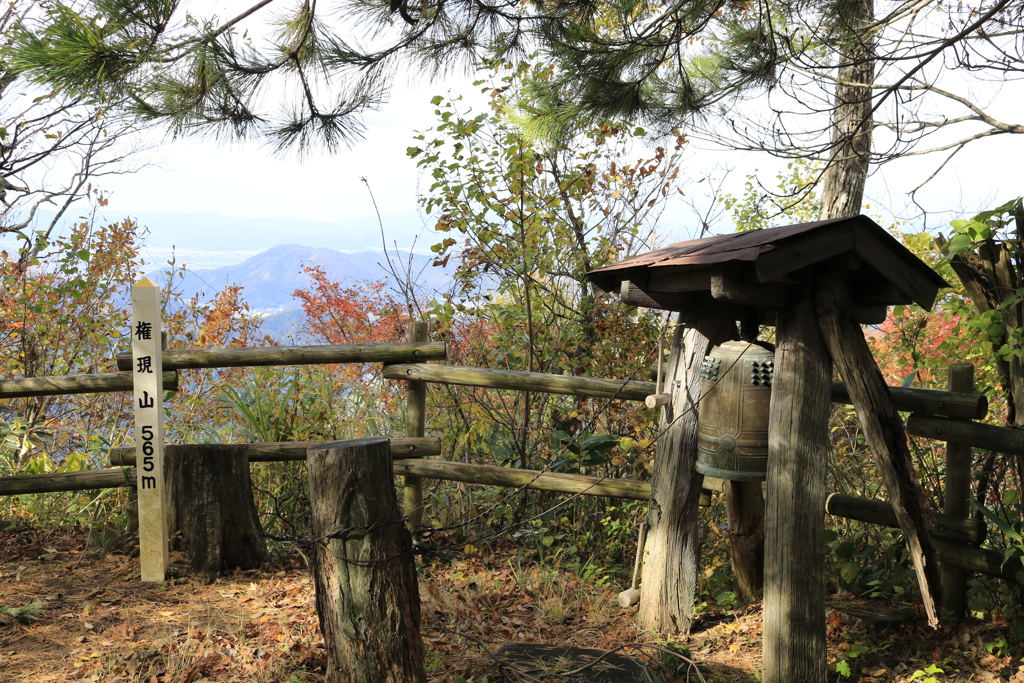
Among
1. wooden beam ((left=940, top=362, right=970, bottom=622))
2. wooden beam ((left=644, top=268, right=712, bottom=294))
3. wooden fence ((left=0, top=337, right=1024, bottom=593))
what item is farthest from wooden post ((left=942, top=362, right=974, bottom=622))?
wooden beam ((left=644, top=268, right=712, bottom=294))

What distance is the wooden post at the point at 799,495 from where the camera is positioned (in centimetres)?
308

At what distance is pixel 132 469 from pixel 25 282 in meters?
3.21

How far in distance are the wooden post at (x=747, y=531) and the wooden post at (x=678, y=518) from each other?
278mm

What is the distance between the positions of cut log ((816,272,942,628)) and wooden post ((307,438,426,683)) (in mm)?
1878

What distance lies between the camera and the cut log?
293 cm

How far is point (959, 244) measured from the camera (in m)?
3.64

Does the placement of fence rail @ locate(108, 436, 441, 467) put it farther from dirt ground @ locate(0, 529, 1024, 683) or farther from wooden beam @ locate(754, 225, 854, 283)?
wooden beam @ locate(754, 225, 854, 283)

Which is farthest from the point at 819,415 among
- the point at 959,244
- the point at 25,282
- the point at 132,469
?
the point at 25,282

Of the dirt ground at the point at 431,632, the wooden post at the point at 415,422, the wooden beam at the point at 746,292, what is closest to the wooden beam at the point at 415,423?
the wooden post at the point at 415,422

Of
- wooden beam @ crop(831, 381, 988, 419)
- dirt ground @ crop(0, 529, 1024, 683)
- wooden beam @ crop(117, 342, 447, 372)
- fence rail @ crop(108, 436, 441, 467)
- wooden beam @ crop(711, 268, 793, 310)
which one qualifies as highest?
wooden beam @ crop(711, 268, 793, 310)

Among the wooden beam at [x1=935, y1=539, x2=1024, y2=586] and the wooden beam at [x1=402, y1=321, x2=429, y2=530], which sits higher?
the wooden beam at [x1=402, y1=321, x2=429, y2=530]

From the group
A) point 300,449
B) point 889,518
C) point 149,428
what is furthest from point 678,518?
point 149,428

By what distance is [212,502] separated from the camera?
14.9 ft

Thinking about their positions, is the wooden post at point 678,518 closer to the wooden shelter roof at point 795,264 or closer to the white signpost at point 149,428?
the wooden shelter roof at point 795,264
